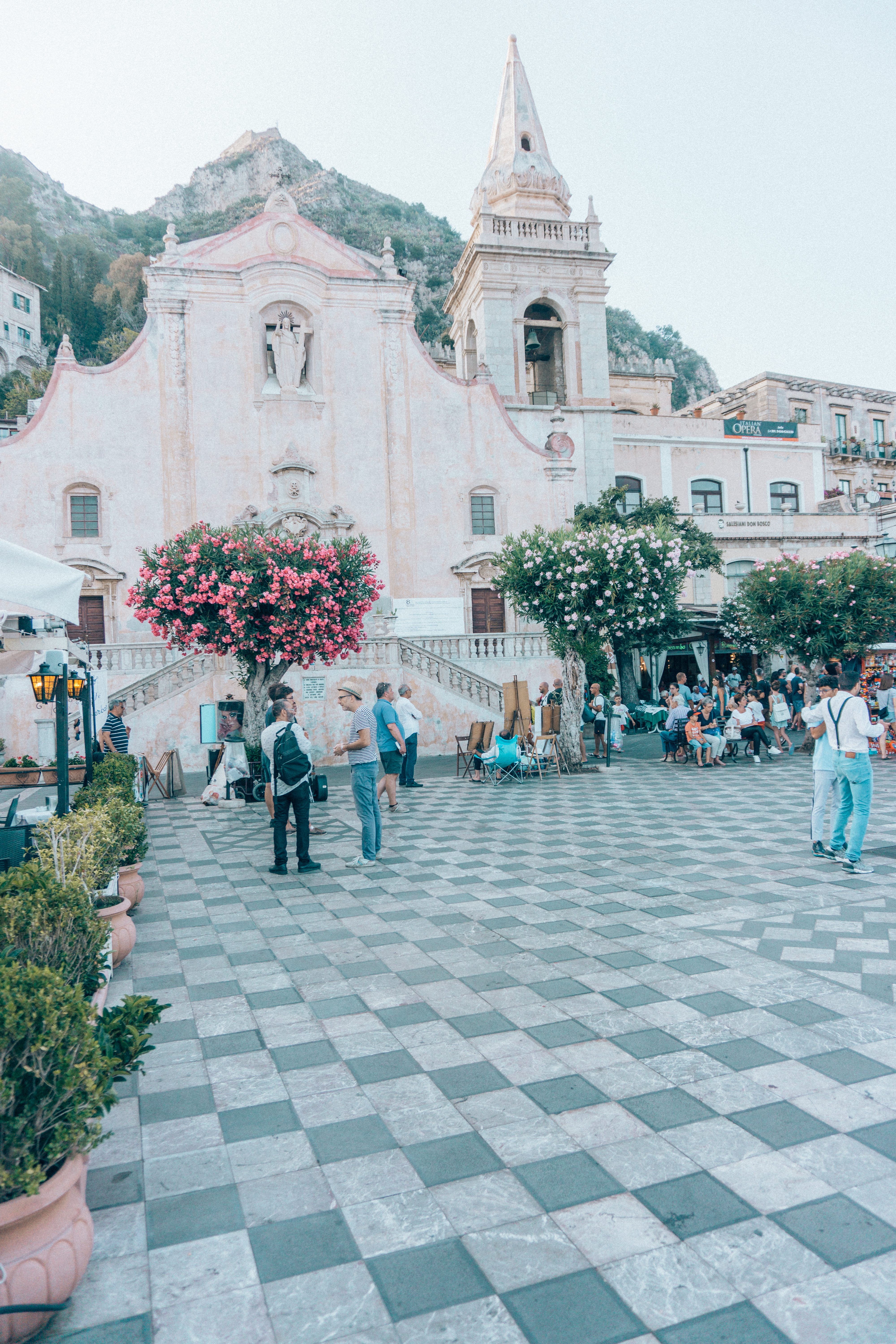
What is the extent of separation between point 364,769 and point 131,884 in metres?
2.51

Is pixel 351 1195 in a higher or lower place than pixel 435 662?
lower

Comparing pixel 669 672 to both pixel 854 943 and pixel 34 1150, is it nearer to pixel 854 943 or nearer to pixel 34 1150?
pixel 854 943

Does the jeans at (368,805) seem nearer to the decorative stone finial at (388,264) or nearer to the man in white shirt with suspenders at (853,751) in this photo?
the man in white shirt with suspenders at (853,751)

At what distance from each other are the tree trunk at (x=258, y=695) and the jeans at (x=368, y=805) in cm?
635

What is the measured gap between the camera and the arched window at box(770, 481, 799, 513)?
36875 mm

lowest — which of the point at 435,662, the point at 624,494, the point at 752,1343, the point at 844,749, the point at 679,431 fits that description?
the point at 752,1343

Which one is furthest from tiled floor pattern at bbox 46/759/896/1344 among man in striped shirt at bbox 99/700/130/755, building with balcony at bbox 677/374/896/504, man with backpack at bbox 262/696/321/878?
building with balcony at bbox 677/374/896/504

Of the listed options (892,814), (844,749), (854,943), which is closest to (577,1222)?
(854,943)

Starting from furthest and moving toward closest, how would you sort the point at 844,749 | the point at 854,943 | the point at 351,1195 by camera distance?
the point at 844,749 < the point at 854,943 < the point at 351,1195

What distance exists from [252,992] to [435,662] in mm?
15372

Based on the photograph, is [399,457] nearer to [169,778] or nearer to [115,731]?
[169,778]

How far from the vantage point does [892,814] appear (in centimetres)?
1089

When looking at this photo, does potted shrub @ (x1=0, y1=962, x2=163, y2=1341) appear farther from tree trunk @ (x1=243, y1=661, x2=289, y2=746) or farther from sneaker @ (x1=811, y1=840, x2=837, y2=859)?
tree trunk @ (x1=243, y1=661, x2=289, y2=746)

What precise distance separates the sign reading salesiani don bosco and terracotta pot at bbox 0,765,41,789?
3197 centimetres
